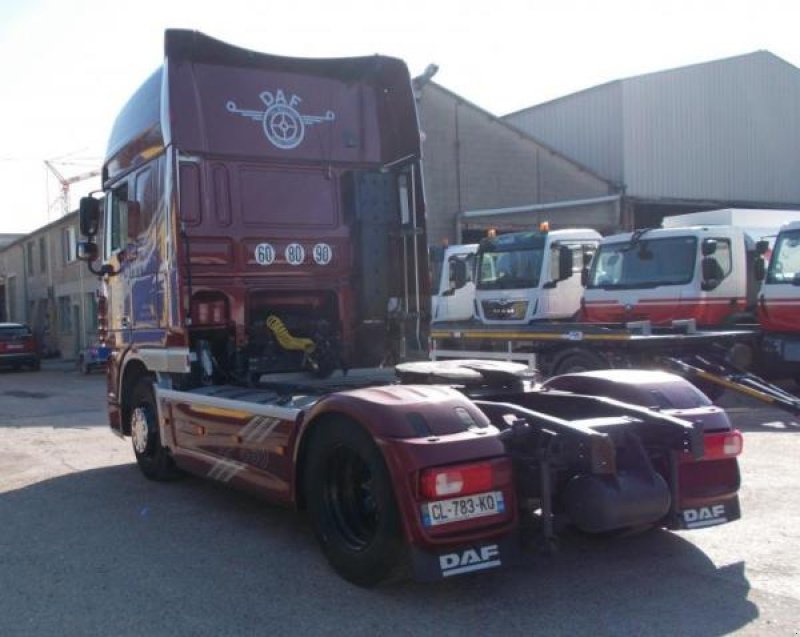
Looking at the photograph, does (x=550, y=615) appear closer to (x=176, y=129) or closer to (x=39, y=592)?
(x=39, y=592)

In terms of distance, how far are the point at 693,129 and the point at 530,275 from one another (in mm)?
19619

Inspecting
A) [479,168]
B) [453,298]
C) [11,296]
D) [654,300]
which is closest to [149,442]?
[654,300]

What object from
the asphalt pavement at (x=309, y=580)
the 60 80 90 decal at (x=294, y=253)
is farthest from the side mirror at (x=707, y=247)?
the 60 80 90 decal at (x=294, y=253)

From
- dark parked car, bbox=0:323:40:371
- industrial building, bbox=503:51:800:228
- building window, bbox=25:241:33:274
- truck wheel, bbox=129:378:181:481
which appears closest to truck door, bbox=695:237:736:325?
truck wheel, bbox=129:378:181:481

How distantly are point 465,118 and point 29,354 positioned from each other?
16329 millimetres

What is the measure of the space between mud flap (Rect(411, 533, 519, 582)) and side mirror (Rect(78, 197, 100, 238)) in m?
5.81

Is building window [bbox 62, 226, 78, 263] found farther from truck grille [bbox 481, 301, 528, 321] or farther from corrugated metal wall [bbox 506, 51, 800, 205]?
truck grille [bbox 481, 301, 528, 321]

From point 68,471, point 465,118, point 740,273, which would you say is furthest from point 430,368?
point 465,118

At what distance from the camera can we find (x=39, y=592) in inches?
199

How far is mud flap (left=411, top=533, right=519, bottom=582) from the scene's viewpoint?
14.1ft

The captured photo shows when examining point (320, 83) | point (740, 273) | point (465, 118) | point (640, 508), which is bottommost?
point (640, 508)

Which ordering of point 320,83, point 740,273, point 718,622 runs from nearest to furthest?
point 718,622, point 320,83, point 740,273

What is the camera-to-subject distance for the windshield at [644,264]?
42.2 feet

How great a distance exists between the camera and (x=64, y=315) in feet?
123
